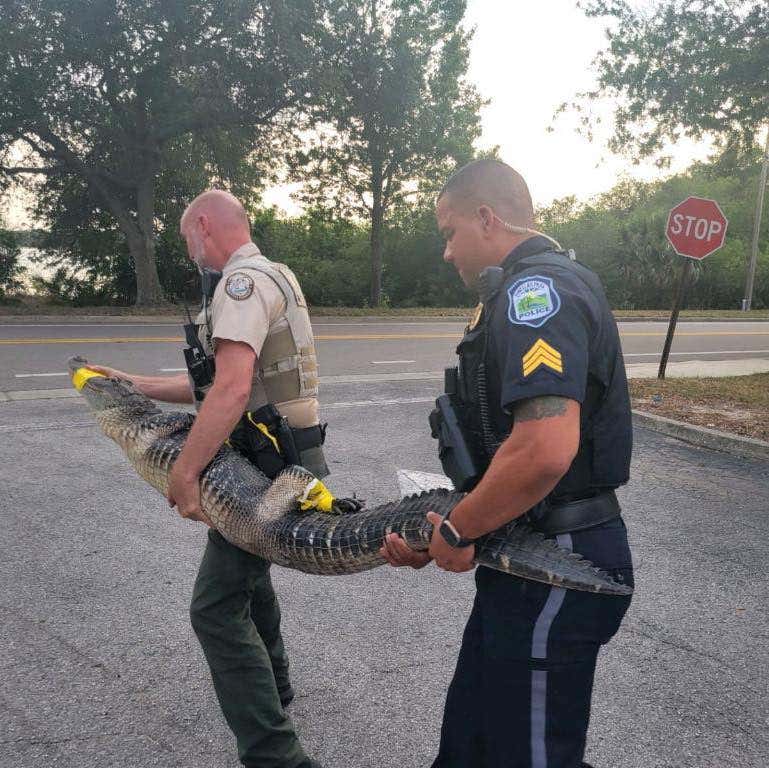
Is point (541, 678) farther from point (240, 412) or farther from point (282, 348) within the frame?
point (282, 348)

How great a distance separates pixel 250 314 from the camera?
2096 millimetres

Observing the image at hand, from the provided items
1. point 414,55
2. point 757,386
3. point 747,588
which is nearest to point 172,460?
point 747,588

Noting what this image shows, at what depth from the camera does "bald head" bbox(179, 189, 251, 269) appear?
7.76 ft

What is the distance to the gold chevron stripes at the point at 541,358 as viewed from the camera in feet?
4.70

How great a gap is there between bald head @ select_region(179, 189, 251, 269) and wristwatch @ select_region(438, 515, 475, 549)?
1343mm

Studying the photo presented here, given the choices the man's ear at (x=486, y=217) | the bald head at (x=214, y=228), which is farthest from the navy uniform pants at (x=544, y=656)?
the bald head at (x=214, y=228)

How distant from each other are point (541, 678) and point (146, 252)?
2060cm

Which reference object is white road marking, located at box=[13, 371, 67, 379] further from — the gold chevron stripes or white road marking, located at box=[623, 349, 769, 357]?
white road marking, located at box=[623, 349, 769, 357]

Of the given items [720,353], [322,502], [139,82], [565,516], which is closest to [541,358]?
[565,516]

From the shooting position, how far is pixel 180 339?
1403 cm

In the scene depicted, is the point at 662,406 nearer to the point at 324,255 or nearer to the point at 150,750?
the point at 150,750

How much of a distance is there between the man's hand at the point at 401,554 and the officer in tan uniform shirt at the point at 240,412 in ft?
2.11

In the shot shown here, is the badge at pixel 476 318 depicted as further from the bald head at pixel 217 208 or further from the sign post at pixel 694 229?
the sign post at pixel 694 229

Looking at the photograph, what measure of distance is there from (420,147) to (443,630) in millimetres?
22539
